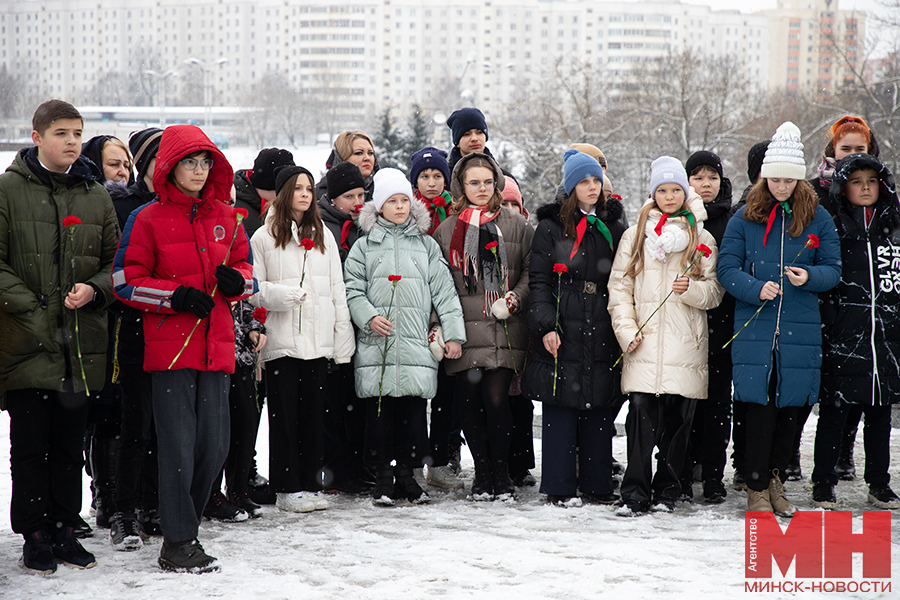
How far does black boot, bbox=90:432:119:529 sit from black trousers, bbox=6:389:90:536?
50 centimetres

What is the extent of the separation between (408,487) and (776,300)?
2456mm

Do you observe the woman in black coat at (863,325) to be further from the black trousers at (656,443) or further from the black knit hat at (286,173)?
the black knit hat at (286,173)

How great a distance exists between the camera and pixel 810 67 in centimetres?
12219

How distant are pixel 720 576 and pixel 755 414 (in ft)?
4.36

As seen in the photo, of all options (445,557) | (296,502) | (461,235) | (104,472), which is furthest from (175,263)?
(461,235)

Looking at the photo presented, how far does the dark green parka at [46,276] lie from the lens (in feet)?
12.6

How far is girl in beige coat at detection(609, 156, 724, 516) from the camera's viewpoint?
488cm

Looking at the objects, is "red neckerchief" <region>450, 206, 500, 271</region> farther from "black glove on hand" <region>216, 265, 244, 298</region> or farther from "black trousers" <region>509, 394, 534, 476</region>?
"black glove on hand" <region>216, 265, 244, 298</region>

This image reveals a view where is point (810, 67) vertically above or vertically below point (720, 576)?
above

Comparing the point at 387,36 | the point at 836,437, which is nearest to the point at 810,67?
the point at 387,36

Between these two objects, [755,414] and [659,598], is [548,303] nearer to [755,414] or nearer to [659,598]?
[755,414]

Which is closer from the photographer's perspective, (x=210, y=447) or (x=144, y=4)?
(x=210, y=447)

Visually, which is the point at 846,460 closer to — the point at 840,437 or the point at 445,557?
the point at 840,437

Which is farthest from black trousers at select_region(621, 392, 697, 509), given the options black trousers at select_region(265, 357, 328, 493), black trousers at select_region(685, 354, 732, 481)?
black trousers at select_region(265, 357, 328, 493)
